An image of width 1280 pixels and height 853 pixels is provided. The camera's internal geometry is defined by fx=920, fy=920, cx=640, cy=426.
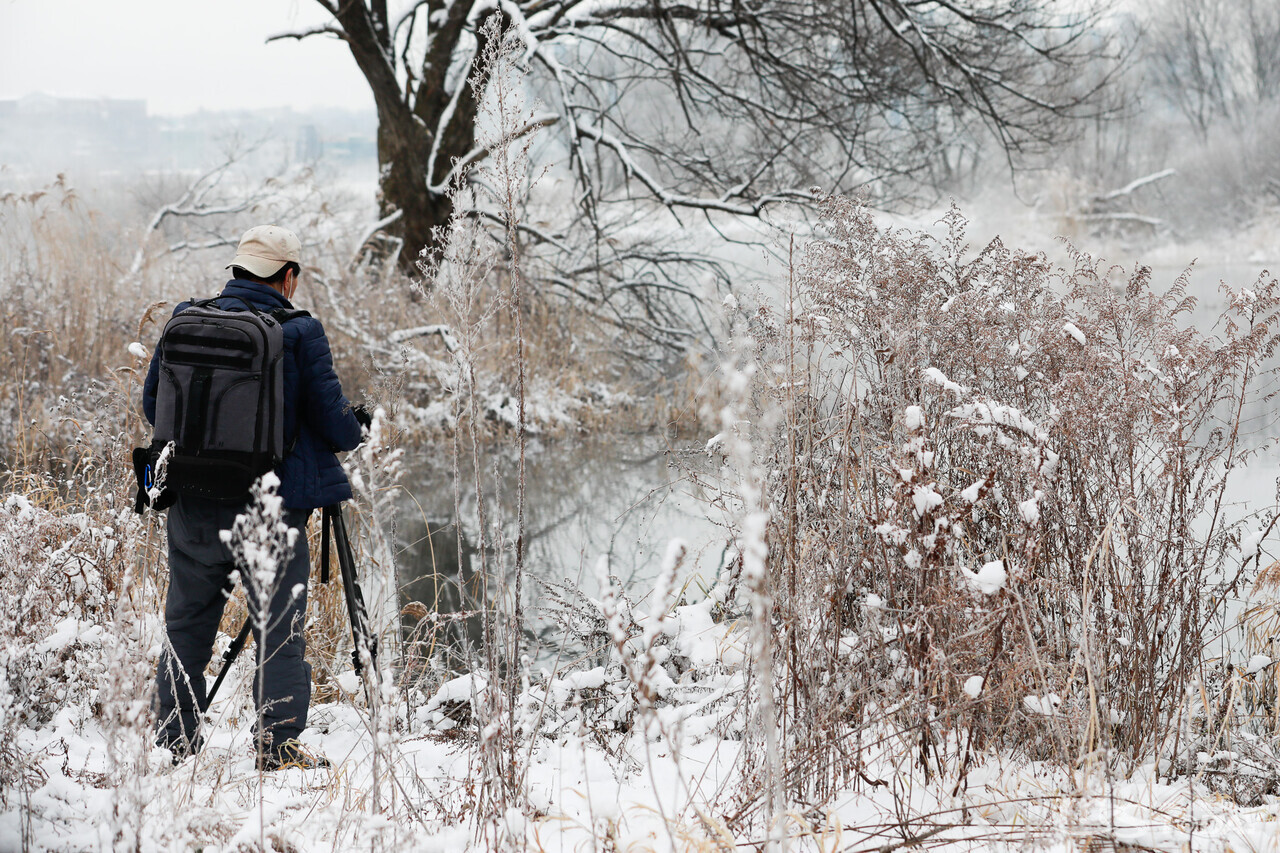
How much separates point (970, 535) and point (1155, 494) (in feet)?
A: 1.57

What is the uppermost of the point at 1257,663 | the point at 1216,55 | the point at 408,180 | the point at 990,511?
the point at 1216,55

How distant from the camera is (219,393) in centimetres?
245

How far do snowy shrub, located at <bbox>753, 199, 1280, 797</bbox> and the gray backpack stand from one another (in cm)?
136

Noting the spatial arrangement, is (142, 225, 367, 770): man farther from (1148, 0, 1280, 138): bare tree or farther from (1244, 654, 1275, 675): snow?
(1148, 0, 1280, 138): bare tree

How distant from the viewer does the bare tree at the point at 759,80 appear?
7.89 m

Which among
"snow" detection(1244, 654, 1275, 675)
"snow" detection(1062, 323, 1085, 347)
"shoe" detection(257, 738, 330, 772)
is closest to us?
"snow" detection(1062, 323, 1085, 347)

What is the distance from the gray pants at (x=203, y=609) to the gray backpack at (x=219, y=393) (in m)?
0.15

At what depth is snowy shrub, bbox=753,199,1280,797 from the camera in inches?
79.5

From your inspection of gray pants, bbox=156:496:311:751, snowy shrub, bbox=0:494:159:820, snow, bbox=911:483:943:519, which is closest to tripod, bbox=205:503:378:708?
gray pants, bbox=156:496:311:751

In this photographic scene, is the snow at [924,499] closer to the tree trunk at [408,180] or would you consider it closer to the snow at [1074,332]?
the snow at [1074,332]

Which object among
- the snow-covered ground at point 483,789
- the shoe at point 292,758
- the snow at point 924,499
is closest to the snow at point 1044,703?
the snow-covered ground at point 483,789

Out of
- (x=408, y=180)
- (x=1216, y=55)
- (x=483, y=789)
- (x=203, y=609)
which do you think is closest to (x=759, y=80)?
(x=408, y=180)

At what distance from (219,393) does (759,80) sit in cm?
720

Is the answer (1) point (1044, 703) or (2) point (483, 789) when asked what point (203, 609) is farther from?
(1) point (1044, 703)
